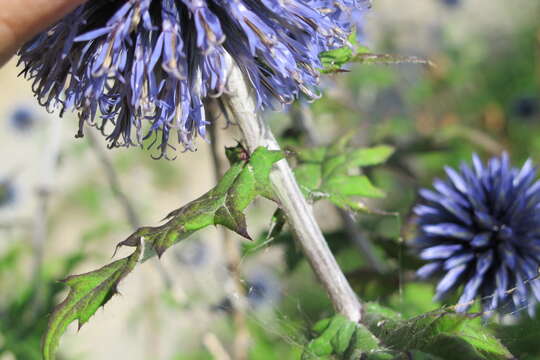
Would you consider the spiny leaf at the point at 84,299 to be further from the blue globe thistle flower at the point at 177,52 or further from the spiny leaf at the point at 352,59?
the spiny leaf at the point at 352,59

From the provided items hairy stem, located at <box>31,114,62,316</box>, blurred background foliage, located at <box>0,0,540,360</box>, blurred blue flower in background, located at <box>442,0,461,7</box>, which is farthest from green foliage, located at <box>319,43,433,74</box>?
blurred blue flower in background, located at <box>442,0,461,7</box>

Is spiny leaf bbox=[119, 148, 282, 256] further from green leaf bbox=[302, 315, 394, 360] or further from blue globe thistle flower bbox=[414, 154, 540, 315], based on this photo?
blue globe thistle flower bbox=[414, 154, 540, 315]

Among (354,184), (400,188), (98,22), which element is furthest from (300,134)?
(400,188)

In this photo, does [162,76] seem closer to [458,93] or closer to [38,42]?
[38,42]

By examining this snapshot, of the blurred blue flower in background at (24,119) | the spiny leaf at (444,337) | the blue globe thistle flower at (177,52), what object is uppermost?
the blurred blue flower in background at (24,119)

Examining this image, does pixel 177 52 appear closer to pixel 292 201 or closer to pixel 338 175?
pixel 292 201

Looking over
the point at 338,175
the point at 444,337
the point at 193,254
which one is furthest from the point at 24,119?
the point at 444,337

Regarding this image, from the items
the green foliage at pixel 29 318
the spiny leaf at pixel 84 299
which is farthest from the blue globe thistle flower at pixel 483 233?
the green foliage at pixel 29 318
